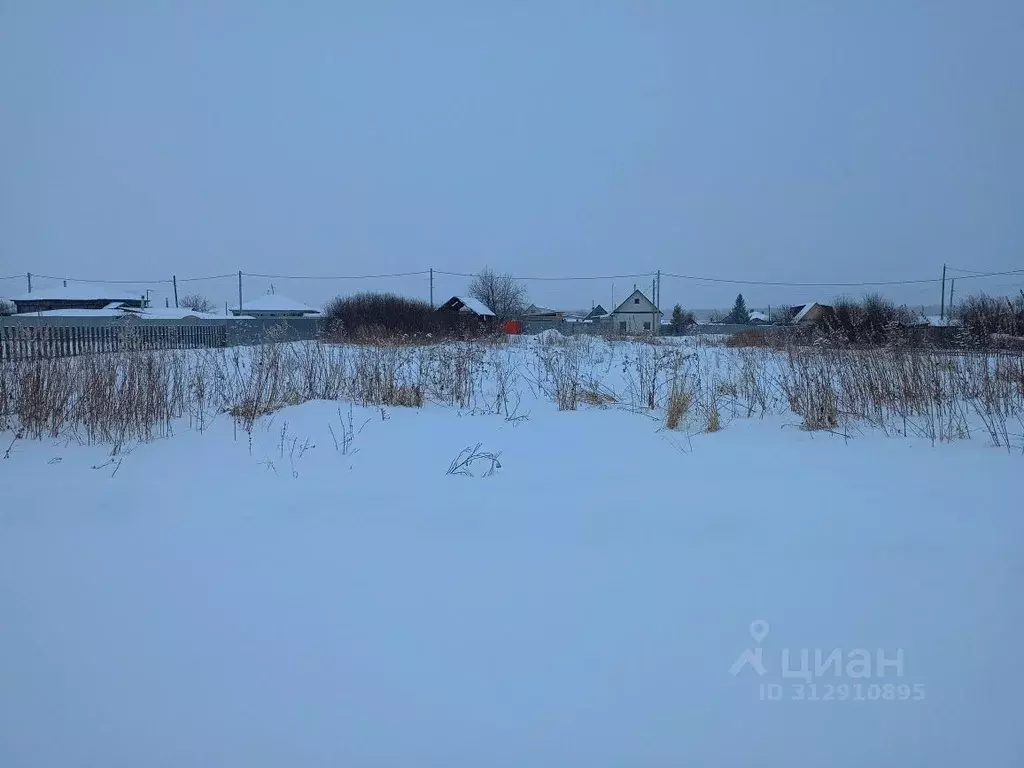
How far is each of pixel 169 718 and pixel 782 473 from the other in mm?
3733

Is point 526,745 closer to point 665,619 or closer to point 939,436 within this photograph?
point 665,619

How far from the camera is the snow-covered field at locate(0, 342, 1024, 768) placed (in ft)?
5.41

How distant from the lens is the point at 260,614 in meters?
2.21

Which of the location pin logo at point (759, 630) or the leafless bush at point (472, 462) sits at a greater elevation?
the leafless bush at point (472, 462)

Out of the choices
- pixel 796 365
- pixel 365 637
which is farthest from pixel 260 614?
pixel 796 365

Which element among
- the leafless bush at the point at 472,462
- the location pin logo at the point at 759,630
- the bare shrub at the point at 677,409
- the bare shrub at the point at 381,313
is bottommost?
the location pin logo at the point at 759,630

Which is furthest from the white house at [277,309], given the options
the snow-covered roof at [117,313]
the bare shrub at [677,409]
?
the bare shrub at [677,409]

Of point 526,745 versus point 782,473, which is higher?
point 782,473

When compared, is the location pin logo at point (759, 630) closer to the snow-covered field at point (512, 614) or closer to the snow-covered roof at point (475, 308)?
the snow-covered field at point (512, 614)

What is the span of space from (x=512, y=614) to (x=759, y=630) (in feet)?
3.07

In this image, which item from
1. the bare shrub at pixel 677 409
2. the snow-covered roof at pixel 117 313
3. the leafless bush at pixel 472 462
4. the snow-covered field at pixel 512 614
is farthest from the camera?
the snow-covered roof at pixel 117 313

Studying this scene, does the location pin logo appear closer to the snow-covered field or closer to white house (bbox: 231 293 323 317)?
the snow-covered field

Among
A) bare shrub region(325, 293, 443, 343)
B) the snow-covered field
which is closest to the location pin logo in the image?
the snow-covered field

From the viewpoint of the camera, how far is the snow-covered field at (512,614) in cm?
165
